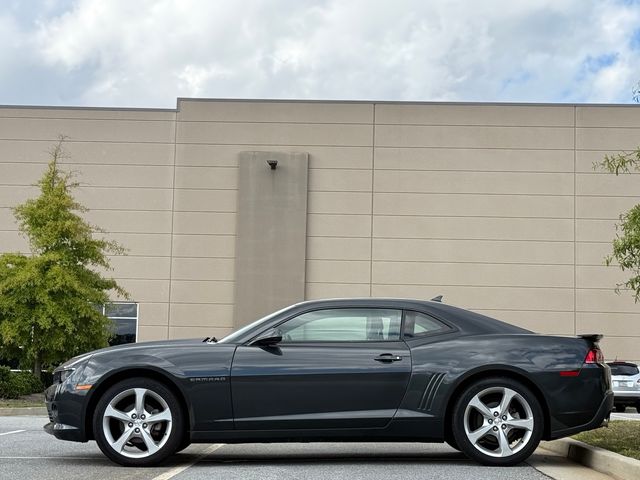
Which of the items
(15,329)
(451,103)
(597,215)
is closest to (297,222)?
(451,103)

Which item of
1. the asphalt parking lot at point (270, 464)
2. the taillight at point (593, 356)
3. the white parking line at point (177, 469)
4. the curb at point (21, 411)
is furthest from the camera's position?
the curb at point (21, 411)

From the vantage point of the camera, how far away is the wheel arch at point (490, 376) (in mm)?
7691

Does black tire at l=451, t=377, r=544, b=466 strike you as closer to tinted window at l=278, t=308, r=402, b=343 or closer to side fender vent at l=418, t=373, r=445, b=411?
side fender vent at l=418, t=373, r=445, b=411

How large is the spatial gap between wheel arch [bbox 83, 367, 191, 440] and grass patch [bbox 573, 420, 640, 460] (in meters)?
3.58

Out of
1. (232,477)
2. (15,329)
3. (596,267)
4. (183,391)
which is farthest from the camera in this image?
(596,267)

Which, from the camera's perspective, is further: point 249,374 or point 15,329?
point 15,329

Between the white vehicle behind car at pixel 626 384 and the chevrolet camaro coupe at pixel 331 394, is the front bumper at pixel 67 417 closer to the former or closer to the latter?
the chevrolet camaro coupe at pixel 331 394

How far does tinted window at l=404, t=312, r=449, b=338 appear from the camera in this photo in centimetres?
798

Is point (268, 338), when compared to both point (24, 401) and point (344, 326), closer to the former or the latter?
point (344, 326)

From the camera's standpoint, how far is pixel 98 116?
3409 centimetres

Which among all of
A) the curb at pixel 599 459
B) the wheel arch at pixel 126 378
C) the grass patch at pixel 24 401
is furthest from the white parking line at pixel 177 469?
the grass patch at pixel 24 401

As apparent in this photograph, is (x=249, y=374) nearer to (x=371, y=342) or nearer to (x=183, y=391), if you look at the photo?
(x=183, y=391)

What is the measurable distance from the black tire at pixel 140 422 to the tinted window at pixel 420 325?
2009 mm

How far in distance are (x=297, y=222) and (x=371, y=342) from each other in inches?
1000
